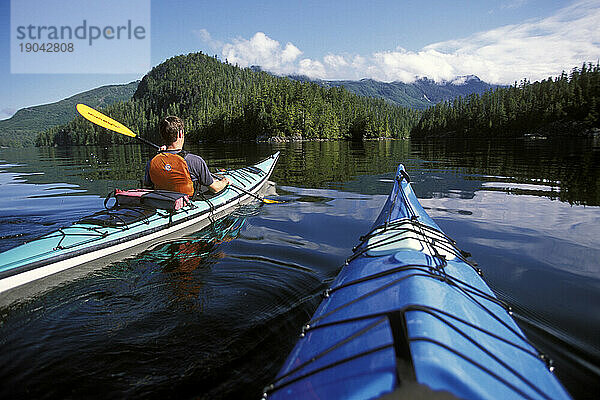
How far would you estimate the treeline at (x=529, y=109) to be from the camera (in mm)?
81250

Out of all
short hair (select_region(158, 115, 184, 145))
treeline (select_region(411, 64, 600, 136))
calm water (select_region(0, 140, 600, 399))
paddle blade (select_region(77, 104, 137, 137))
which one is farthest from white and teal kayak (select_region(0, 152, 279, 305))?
treeline (select_region(411, 64, 600, 136))

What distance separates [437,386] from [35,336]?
4.08m

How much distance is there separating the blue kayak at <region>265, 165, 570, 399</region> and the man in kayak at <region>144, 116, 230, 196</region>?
14.6ft

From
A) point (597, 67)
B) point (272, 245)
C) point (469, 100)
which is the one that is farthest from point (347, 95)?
point (272, 245)

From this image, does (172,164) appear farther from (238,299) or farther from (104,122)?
(104,122)

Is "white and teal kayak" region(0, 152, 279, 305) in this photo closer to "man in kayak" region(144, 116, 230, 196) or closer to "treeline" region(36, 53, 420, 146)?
"man in kayak" region(144, 116, 230, 196)

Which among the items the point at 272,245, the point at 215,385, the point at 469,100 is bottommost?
the point at 215,385

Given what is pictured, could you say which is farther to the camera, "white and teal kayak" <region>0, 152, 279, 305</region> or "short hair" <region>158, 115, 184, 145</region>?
"short hair" <region>158, 115, 184, 145</region>

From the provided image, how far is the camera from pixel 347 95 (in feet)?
399

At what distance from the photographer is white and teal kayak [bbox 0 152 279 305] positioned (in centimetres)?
441

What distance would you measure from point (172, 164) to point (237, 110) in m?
104

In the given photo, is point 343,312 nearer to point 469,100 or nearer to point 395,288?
point 395,288

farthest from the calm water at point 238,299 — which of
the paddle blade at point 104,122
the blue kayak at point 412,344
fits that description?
the paddle blade at point 104,122

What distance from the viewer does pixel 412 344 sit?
6.57ft
